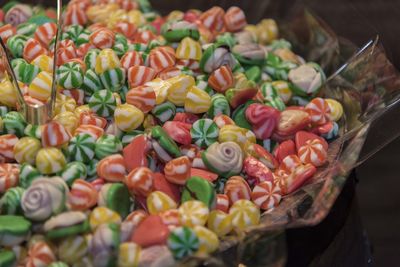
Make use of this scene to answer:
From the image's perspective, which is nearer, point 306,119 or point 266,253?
point 266,253

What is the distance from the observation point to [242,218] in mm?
948

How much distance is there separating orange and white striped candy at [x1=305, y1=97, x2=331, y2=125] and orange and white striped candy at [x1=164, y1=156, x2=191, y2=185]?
28 cm

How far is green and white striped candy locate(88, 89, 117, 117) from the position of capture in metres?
1.08

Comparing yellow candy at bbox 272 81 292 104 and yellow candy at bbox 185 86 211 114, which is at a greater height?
yellow candy at bbox 185 86 211 114

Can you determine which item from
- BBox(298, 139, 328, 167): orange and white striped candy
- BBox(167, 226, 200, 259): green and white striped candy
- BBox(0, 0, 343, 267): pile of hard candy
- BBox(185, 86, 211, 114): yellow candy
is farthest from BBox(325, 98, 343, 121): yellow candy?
BBox(167, 226, 200, 259): green and white striped candy

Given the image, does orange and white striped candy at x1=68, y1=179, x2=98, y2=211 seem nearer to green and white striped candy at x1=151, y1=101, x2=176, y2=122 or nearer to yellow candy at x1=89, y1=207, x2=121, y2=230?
yellow candy at x1=89, y1=207, x2=121, y2=230

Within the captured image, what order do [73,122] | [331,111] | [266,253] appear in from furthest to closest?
[331,111], [73,122], [266,253]

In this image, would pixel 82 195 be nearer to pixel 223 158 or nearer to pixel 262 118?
pixel 223 158

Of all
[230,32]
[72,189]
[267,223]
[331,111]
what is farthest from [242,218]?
[230,32]

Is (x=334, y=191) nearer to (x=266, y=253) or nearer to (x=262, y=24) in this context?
(x=266, y=253)

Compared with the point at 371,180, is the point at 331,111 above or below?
above

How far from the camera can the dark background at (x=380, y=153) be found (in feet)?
4.20

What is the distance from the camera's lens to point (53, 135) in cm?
99

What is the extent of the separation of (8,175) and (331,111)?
21.1 inches
